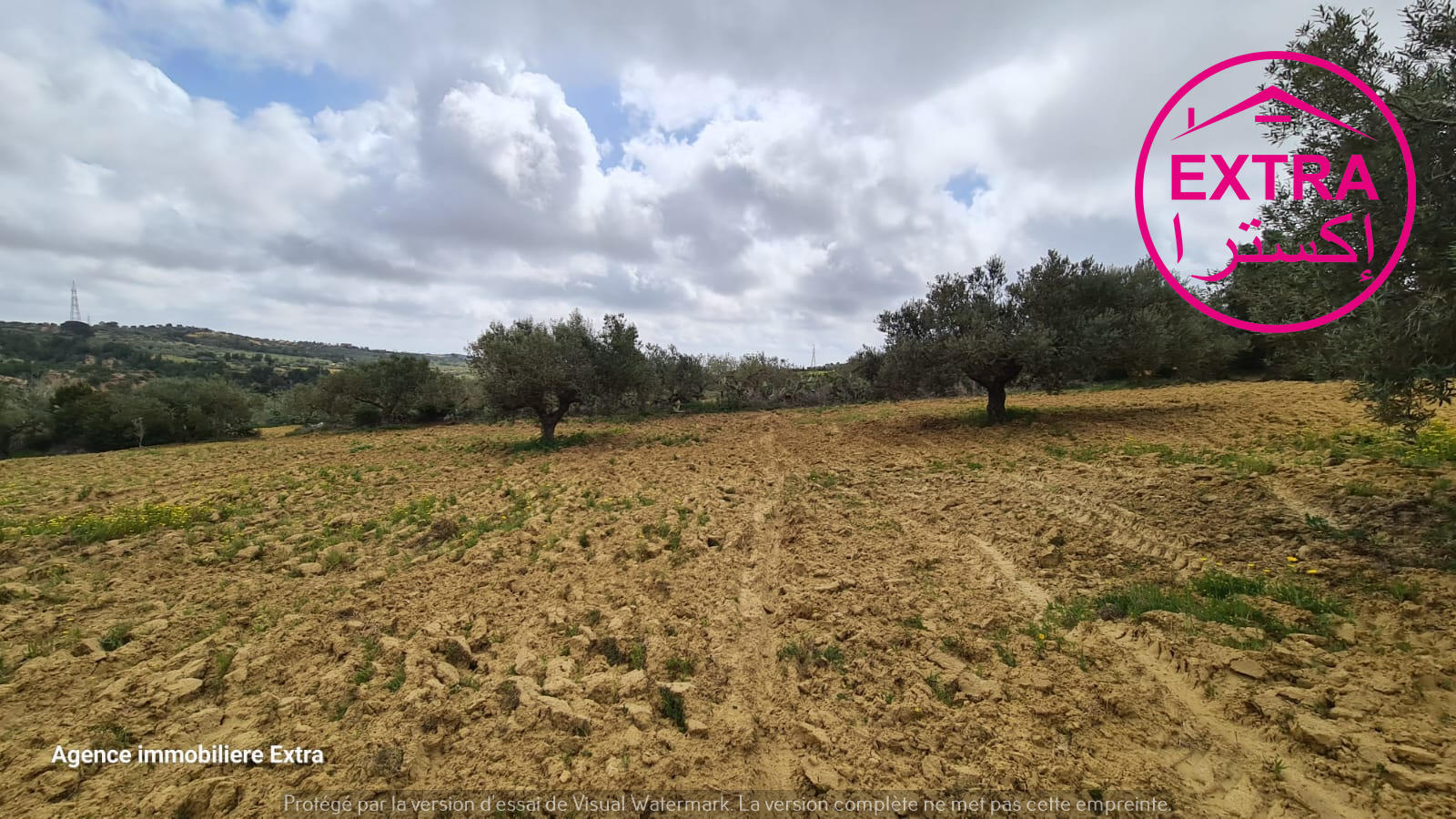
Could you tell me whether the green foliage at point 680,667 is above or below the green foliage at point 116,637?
above

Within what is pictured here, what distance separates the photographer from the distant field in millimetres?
3082

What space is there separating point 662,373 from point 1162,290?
23.2m

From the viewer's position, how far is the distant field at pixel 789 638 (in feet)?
10.1

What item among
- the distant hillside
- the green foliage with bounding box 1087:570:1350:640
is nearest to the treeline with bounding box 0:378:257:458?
the distant hillside

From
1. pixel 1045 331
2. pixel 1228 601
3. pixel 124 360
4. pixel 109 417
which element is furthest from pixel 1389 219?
pixel 124 360

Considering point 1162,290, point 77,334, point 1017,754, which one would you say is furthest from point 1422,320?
point 77,334

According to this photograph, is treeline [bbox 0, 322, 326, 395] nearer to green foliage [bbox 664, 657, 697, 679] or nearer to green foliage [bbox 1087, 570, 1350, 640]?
green foliage [bbox 664, 657, 697, 679]

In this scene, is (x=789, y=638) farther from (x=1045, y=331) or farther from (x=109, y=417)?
(x=109, y=417)

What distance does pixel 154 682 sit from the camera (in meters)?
4.07

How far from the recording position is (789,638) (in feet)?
15.5

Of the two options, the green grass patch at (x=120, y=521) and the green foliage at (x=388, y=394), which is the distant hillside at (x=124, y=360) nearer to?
the green foliage at (x=388, y=394)

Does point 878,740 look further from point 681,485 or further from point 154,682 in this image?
point 681,485

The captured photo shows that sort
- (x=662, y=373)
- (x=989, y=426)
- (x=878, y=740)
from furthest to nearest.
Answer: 1. (x=662, y=373)
2. (x=989, y=426)
3. (x=878, y=740)

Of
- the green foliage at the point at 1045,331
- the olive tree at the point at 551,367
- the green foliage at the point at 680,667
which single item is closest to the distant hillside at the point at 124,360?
the olive tree at the point at 551,367
